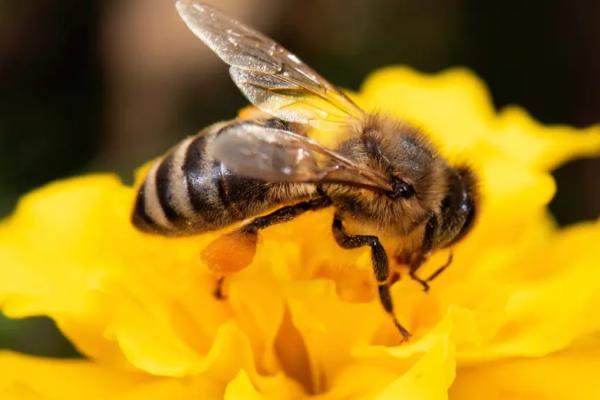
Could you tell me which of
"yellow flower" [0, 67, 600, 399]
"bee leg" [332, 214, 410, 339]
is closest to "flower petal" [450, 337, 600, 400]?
"yellow flower" [0, 67, 600, 399]

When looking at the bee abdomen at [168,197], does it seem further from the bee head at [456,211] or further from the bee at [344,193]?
the bee head at [456,211]

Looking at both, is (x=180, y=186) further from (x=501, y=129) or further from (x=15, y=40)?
(x=15, y=40)

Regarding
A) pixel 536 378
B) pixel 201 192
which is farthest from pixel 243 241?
→ pixel 536 378

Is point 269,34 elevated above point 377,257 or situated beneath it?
situated beneath

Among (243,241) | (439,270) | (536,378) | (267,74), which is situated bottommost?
(536,378)

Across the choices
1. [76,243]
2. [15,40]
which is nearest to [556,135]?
[76,243]

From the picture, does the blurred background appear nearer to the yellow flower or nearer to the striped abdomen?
the yellow flower

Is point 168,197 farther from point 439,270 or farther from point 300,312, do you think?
point 439,270
